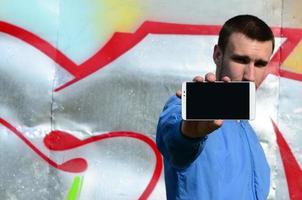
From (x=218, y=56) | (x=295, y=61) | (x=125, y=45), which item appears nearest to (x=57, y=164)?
(x=125, y=45)

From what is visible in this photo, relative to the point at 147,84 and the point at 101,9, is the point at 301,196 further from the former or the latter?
the point at 101,9

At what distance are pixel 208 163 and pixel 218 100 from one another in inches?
11.8

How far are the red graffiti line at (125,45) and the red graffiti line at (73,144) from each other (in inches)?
8.2

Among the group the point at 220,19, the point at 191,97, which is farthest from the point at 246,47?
the point at 220,19

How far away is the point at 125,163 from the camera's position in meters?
3.04

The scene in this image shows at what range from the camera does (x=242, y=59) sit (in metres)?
1.79

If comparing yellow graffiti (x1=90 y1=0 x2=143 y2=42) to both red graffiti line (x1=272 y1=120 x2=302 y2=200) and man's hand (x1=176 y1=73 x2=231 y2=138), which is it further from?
man's hand (x1=176 y1=73 x2=231 y2=138)

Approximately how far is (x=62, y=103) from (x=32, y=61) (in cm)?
22

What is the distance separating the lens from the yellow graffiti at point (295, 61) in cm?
302

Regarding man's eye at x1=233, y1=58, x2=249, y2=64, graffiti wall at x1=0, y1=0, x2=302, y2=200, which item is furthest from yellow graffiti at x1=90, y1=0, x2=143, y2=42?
man's eye at x1=233, y1=58, x2=249, y2=64

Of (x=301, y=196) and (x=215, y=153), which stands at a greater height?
(x=215, y=153)

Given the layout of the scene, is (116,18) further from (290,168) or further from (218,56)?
(218,56)

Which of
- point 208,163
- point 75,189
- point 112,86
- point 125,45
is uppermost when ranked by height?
point 208,163

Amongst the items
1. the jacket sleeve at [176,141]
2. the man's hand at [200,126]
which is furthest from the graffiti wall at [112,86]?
the man's hand at [200,126]
